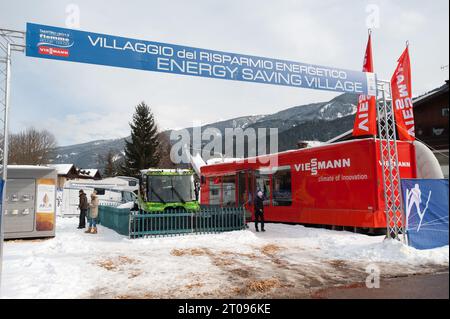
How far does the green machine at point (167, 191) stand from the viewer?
40.9ft

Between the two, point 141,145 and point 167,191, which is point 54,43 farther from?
point 141,145

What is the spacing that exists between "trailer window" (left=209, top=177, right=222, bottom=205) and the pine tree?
2193 cm

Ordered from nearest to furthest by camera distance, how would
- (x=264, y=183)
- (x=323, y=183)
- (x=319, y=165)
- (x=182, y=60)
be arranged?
(x=182, y=60) → (x=323, y=183) → (x=319, y=165) → (x=264, y=183)

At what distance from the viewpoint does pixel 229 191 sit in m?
18.5

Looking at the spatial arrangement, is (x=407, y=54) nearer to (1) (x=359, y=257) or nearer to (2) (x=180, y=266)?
(1) (x=359, y=257)

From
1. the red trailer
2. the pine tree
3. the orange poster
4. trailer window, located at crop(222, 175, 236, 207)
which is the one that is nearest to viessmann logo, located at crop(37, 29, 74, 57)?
the orange poster

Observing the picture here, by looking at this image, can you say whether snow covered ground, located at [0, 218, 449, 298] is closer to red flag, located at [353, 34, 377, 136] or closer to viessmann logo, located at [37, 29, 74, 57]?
red flag, located at [353, 34, 377, 136]

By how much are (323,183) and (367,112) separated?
3227 mm

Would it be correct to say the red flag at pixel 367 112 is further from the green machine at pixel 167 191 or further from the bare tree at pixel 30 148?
the bare tree at pixel 30 148

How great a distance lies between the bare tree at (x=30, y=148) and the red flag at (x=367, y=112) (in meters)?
40.9

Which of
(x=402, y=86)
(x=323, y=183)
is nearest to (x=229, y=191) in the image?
(x=323, y=183)

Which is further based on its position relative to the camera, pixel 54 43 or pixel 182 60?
pixel 182 60

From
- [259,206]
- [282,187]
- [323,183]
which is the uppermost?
[323,183]

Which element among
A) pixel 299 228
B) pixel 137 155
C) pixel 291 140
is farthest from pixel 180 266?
pixel 291 140
